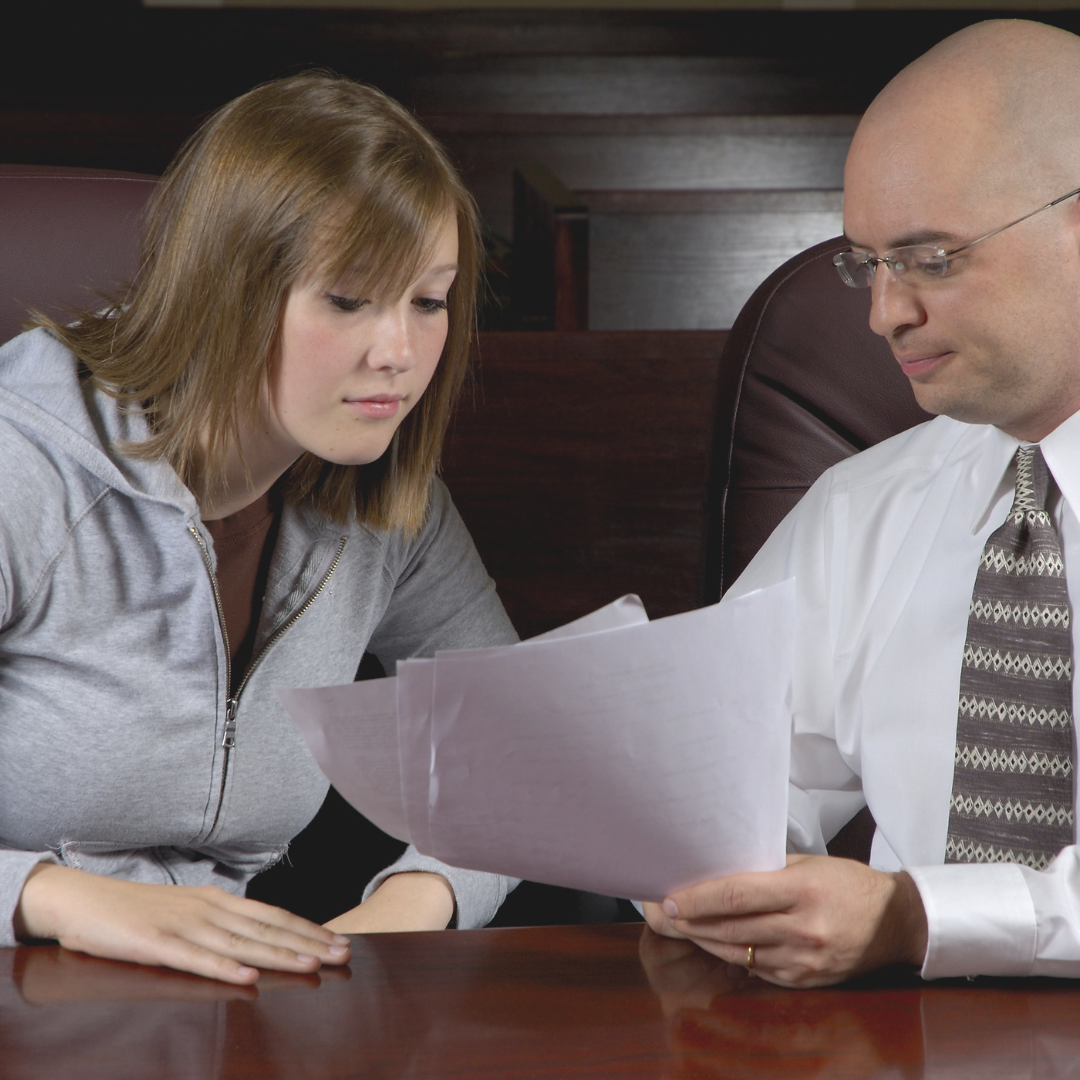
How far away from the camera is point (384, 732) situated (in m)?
0.61

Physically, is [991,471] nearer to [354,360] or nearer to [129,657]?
[354,360]

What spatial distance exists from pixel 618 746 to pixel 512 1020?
13cm

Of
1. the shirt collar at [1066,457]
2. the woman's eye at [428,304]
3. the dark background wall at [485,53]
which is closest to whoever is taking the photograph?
the shirt collar at [1066,457]

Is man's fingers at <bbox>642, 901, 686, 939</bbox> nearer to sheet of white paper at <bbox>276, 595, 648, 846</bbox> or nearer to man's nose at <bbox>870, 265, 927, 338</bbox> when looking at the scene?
sheet of white paper at <bbox>276, 595, 648, 846</bbox>

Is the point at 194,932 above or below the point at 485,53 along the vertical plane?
below

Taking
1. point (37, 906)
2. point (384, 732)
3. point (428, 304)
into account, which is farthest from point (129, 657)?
point (384, 732)

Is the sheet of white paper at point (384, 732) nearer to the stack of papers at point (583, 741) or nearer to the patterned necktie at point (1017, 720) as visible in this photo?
the stack of papers at point (583, 741)

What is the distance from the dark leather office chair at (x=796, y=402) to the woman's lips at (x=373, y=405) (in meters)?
0.35

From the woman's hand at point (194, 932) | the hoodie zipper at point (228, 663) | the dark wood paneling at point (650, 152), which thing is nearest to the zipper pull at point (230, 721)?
the hoodie zipper at point (228, 663)

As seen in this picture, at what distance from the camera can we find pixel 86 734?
3.27 ft

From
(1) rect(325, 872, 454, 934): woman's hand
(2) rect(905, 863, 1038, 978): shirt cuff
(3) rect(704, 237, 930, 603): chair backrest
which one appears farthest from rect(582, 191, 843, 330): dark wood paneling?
(2) rect(905, 863, 1038, 978): shirt cuff

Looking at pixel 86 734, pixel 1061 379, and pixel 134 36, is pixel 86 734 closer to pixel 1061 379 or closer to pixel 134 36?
pixel 1061 379

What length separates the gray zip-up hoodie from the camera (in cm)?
97

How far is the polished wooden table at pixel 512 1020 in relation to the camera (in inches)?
21.7
